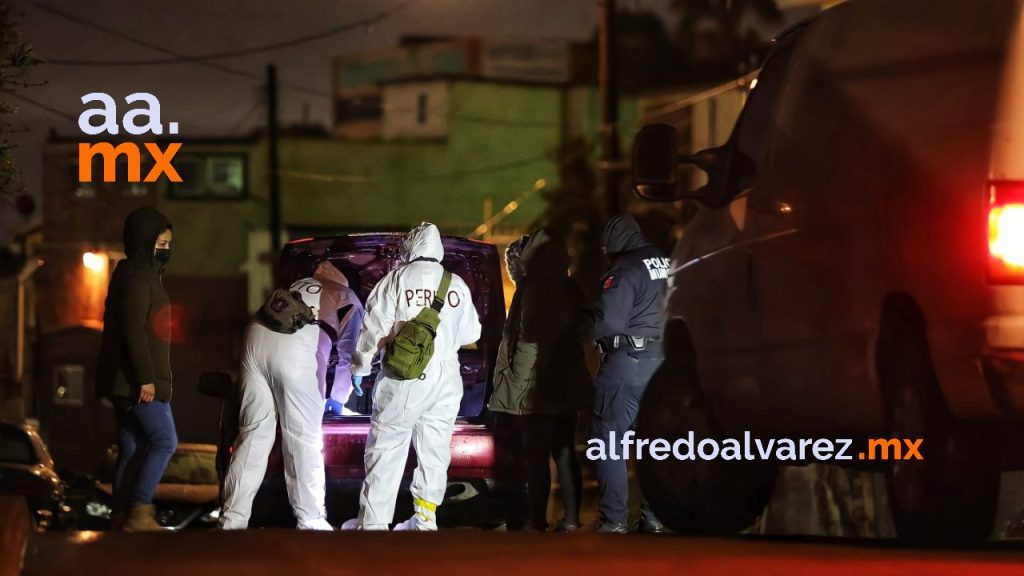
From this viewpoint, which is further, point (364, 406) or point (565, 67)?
point (565, 67)

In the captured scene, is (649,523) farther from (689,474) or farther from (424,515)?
(424,515)

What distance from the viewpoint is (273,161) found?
A: 8.84m

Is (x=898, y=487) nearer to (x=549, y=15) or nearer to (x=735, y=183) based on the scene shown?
(x=735, y=183)

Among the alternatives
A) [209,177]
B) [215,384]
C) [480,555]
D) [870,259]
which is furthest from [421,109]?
[870,259]

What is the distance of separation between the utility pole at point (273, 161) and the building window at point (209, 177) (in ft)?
0.55

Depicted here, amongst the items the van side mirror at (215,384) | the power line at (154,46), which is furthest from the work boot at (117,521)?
the power line at (154,46)

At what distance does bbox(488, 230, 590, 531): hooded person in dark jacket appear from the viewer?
812 cm

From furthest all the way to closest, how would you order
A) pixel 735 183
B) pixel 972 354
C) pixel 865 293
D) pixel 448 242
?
pixel 448 242 → pixel 735 183 → pixel 865 293 → pixel 972 354

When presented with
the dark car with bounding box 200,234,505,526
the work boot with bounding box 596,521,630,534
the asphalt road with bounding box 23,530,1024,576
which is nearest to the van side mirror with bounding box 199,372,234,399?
the dark car with bounding box 200,234,505,526

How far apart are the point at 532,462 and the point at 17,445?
2.53 m

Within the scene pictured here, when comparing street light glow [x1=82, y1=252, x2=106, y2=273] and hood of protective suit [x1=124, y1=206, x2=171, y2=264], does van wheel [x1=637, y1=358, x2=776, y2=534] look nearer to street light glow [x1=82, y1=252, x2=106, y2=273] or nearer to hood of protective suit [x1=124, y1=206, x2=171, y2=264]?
hood of protective suit [x1=124, y1=206, x2=171, y2=264]

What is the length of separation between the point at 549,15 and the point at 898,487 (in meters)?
3.07

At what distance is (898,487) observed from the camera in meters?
7.17

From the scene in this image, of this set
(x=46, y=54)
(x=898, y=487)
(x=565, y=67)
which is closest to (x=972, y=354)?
(x=898, y=487)
